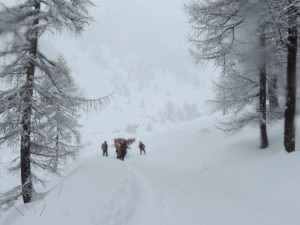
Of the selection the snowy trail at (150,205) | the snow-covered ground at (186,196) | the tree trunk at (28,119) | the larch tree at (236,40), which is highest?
the larch tree at (236,40)

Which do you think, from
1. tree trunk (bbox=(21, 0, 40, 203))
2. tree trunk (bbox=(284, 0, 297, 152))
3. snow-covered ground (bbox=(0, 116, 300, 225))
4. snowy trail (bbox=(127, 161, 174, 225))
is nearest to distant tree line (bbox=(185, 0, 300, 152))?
tree trunk (bbox=(284, 0, 297, 152))

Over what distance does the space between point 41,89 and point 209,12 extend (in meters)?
6.87

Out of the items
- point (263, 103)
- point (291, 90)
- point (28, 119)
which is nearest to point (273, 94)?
point (263, 103)

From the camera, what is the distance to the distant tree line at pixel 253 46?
1020cm

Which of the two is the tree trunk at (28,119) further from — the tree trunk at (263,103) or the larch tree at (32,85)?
the tree trunk at (263,103)

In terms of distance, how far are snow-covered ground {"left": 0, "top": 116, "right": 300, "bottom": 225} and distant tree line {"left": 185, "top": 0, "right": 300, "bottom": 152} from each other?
1459mm

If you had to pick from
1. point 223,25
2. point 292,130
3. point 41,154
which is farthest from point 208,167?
point 41,154

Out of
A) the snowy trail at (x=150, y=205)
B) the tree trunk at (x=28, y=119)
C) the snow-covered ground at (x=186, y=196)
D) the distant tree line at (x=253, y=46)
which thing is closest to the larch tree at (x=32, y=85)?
the tree trunk at (x=28, y=119)

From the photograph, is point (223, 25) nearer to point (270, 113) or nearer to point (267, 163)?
point (270, 113)

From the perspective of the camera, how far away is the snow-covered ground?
774cm

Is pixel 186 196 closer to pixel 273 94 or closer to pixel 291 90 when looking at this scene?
pixel 291 90

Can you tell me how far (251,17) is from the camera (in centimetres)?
1013

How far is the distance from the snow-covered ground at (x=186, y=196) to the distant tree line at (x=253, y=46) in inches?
57.4

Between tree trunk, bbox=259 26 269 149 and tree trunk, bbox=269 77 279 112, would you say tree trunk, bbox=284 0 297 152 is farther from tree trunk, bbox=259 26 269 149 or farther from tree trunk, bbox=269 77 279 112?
tree trunk, bbox=269 77 279 112
